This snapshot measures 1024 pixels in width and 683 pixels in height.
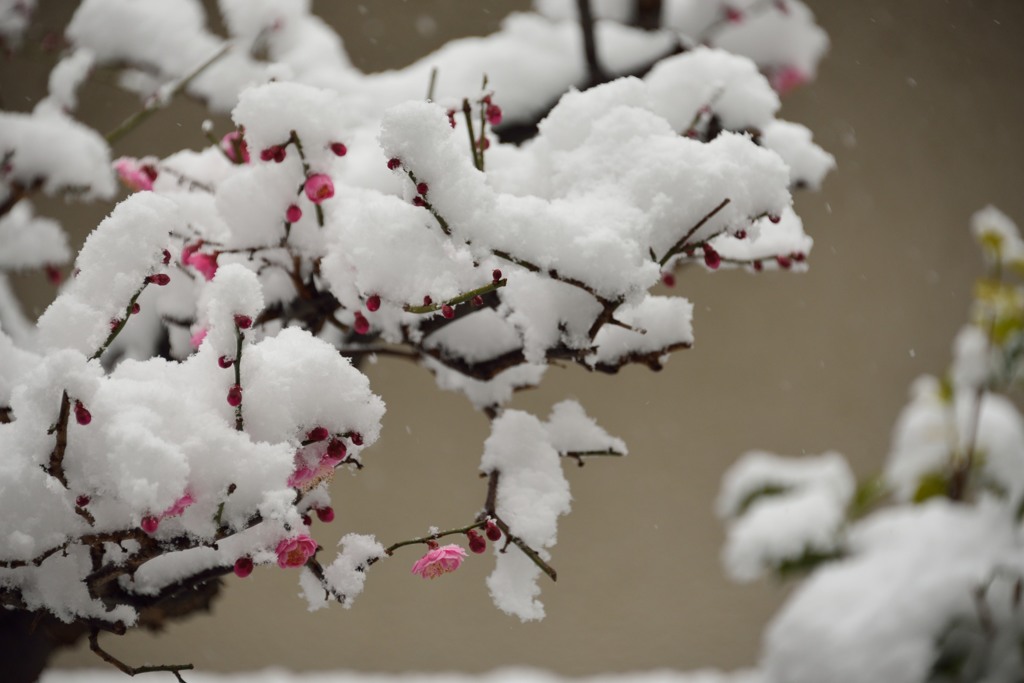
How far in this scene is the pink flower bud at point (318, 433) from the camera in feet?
1.28

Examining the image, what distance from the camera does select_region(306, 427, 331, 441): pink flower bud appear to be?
0.39 m

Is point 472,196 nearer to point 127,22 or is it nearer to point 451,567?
point 451,567

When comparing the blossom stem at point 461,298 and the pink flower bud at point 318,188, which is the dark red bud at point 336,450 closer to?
the blossom stem at point 461,298

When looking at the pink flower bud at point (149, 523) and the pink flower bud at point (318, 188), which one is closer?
the pink flower bud at point (149, 523)

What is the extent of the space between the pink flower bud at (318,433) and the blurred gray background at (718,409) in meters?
1.25

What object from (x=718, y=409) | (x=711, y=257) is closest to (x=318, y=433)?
(x=711, y=257)

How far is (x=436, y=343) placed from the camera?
574 mm

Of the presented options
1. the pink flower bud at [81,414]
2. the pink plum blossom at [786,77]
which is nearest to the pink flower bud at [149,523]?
the pink flower bud at [81,414]

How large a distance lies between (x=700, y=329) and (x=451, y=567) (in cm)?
139

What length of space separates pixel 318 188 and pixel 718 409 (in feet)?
4.68

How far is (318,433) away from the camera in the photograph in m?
0.39

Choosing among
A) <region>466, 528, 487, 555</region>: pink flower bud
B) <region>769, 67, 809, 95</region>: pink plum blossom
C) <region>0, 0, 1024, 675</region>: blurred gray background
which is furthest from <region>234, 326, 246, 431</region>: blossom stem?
<region>0, 0, 1024, 675</region>: blurred gray background

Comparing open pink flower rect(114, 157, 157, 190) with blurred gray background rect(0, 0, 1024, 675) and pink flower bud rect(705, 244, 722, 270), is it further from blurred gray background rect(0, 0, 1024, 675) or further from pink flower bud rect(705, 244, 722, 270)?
blurred gray background rect(0, 0, 1024, 675)

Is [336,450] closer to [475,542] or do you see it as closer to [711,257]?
[475,542]
